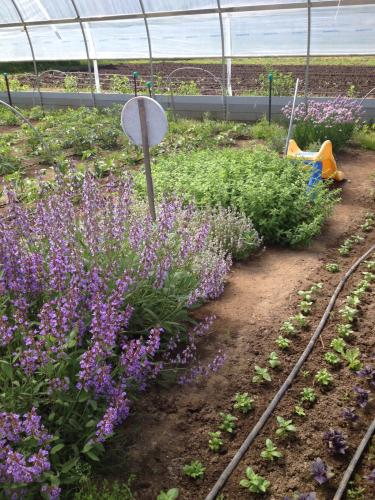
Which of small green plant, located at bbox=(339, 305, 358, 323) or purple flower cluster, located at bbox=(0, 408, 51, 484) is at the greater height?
purple flower cluster, located at bbox=(0, 408, 51, 484)

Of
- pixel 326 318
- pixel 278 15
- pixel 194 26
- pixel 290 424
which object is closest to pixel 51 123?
pixel 194 26

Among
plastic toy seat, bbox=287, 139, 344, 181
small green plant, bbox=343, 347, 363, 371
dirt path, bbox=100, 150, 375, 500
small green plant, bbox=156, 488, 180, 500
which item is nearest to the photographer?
small green plant, bbox=156, 488, 180, 500

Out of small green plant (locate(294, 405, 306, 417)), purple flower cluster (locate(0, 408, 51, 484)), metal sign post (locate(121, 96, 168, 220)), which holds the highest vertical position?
metal sign post (locate(121, 96, 168, 220))

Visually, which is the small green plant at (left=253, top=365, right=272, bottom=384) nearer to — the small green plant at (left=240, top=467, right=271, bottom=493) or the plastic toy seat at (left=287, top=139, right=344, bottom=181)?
the small green plant at (left=240, top=467, right=271, bottom=493)

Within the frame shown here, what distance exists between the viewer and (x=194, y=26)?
10.8 metres

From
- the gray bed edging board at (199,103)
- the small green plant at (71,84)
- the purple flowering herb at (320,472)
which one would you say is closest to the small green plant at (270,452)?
the purple flowering herb at (320,472)

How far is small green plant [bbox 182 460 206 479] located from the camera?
2779 mm

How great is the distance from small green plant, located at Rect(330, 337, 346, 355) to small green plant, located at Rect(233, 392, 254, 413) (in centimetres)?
84

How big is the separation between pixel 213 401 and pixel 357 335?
1356 millimetres

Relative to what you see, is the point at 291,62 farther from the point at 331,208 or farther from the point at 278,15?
the point at 331,208

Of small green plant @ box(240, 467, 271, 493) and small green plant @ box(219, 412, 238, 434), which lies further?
small green plant @ box(219, 412, 238, 434)

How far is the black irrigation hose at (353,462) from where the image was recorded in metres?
2.68

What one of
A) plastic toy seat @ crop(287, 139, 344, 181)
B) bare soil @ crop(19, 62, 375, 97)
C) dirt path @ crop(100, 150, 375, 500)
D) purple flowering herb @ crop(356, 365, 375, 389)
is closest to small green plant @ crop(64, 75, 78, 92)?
bare soil @ crop(19, 62, 375, 97)

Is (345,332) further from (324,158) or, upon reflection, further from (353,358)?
(324,158)
